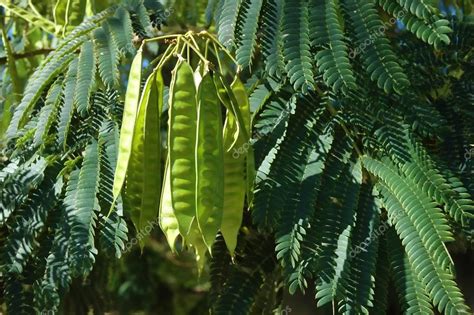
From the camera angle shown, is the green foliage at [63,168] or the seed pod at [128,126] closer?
the seed pod at [128,126]

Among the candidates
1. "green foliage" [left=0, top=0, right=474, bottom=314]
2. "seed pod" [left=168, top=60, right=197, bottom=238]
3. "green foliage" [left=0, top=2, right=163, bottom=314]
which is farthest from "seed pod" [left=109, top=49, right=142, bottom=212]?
"green foliage" [left=0, top=2, right=163, bottom=314]

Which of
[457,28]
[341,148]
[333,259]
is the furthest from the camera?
[457,28]

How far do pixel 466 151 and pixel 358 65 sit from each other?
372mm

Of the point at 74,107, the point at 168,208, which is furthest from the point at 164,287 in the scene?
the point at 168,208

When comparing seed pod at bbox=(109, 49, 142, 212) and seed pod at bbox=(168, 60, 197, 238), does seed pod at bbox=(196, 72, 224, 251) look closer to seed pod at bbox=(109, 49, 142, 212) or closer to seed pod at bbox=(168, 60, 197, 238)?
seed pod at bbox=(168, 60, 197, 238)

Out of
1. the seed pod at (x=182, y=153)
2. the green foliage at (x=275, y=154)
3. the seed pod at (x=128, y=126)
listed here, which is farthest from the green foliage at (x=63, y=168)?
the seed pod at (x=182, y=153)

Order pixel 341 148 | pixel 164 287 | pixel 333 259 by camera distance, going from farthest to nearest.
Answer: pixel 164 287 → pixel 341 148 → pixel 333 259

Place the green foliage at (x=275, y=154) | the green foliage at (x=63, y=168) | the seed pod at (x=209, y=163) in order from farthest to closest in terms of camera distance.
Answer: the green foliage at (x=63, y=168)
the green foliage at (x=275, y=154)
the seed pod at (x=209, y=163)

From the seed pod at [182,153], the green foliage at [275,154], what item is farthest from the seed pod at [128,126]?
the seed pod at [182,153]

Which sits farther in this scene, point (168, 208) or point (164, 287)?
point (164, 287)

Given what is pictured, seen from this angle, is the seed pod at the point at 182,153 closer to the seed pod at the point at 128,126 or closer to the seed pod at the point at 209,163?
the seed pod at the point at 209,163

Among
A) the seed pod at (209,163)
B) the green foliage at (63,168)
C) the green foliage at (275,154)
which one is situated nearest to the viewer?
the seed pod at (209,163)

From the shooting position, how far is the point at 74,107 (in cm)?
231

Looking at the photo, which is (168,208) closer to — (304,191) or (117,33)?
(304,191)
